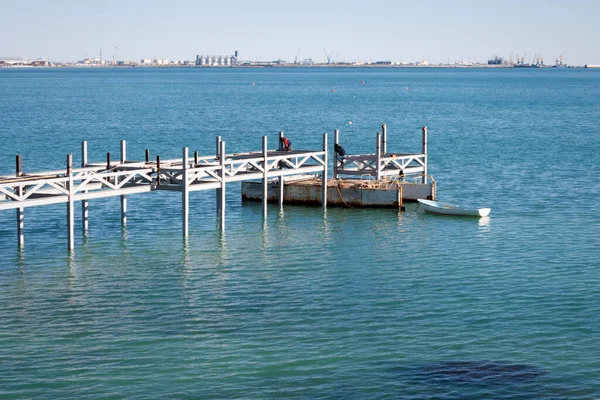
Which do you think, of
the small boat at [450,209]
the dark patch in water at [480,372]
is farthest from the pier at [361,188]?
the dark patch in water at [480,372]

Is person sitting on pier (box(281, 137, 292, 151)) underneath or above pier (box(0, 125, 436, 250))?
above

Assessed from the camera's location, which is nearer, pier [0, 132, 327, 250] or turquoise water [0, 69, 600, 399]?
turquoise water [0, 69, 600, 399]

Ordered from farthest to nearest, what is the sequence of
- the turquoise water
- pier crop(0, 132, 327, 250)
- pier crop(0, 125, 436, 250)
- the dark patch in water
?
1. pier crop(0, 125, 436, 250)
2. pier crop(0, 132, 327, 250)
3. the turquoise water
4. the dark patch in water

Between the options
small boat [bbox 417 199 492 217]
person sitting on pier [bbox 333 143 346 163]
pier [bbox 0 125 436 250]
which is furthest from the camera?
person sitting on pier [bbox 333 143 346 163]

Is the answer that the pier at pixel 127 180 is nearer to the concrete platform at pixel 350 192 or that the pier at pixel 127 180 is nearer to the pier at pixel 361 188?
the concrete platform at pixel 350 192

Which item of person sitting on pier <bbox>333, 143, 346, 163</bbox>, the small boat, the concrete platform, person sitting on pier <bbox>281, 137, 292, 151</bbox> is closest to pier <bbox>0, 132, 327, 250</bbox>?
person sitting on pier <bbox>281, 137, 292, 151</bbox>

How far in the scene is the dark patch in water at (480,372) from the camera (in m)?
20.8

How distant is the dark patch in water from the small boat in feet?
61.5

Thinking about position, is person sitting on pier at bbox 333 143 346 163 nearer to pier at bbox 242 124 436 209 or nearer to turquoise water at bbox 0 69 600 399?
pier at bbox 242 124 436 209

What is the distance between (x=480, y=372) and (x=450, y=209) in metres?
20.0

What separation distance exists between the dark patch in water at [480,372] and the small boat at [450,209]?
18734mm

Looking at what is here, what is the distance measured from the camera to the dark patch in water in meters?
20.8

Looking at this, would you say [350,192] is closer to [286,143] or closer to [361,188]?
[361,188]

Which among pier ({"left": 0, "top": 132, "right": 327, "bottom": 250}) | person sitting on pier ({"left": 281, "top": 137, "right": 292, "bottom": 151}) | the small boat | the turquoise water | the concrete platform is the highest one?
person sitting on pier ({"left": 281, "top": 137, "right": 292, "bottom": 151})
